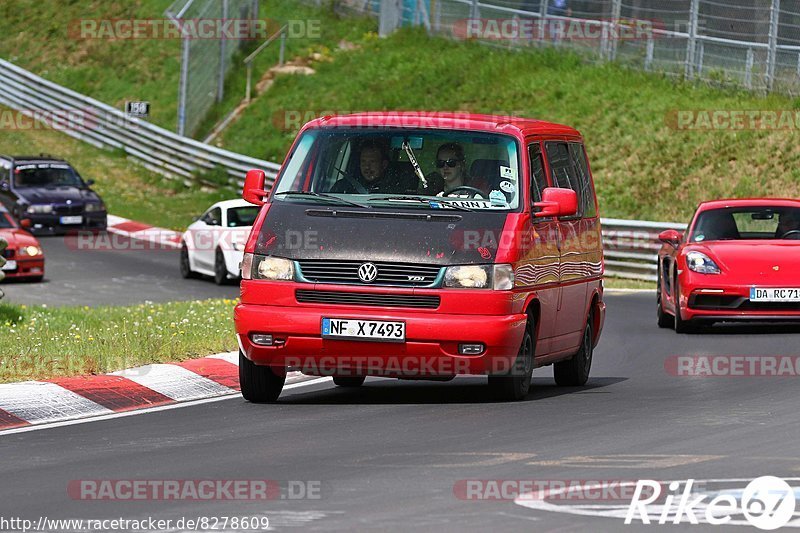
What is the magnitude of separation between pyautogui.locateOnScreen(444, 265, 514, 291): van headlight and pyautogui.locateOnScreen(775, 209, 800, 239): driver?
26.6 feet

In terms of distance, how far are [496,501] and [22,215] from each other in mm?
28392

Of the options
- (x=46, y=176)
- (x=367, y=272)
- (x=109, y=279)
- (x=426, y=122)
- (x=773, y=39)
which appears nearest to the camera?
(x=367, y=272)

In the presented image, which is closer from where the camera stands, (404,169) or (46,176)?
(404,169)

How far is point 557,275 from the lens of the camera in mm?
12391

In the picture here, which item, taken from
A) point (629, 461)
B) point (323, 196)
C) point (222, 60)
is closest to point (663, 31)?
point (222, 60)

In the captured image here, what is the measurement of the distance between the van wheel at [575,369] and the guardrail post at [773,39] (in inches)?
795

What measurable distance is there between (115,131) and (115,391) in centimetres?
3410

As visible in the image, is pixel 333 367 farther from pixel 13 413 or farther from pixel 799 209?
pixel 799 209

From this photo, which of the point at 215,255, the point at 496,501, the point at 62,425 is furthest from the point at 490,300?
the point at 215,255

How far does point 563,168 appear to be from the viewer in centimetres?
1309

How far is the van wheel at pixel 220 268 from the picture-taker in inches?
1110

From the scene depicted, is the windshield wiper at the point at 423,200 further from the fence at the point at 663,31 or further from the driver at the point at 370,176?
the fence at the point at 663,31

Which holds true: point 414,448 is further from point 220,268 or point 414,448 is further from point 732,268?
point 220,268

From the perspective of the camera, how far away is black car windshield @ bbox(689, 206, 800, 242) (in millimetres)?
18516
